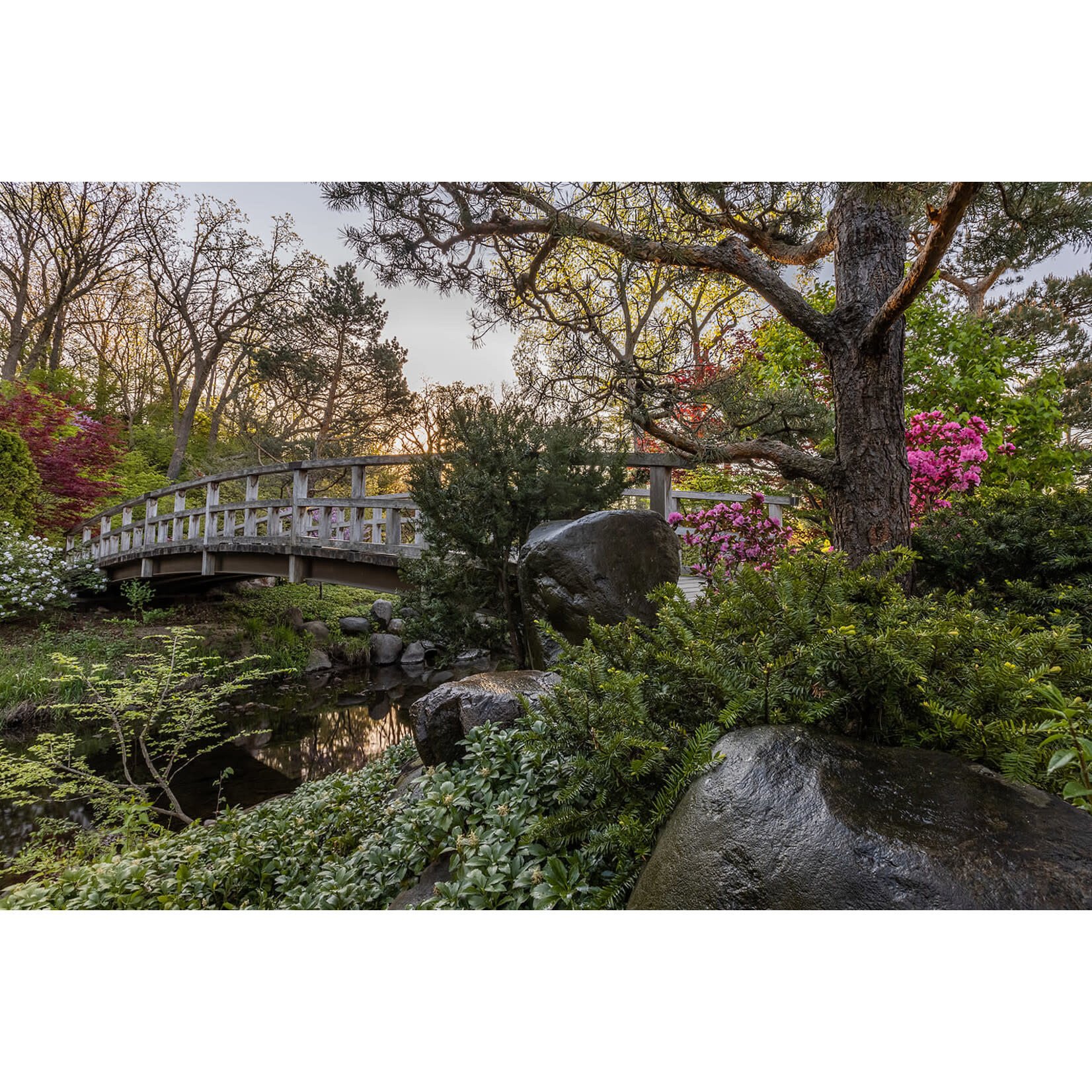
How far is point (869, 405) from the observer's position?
2926mm

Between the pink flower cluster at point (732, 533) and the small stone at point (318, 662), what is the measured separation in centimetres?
519

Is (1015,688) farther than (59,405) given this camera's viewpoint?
No

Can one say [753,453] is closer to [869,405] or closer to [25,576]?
[869,405]

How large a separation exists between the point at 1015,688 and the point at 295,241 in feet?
31.4

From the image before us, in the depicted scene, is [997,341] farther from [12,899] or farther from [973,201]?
[12,899]

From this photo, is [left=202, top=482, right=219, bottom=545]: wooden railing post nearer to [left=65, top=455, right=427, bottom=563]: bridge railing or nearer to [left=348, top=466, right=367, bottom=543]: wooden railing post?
[left=65, top=455, right=427, bottom=563]: bridge railing

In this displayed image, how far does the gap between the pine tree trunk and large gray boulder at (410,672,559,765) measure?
6.47ft

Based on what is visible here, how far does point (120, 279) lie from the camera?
8.73m

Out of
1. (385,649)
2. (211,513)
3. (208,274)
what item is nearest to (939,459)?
(385,649)

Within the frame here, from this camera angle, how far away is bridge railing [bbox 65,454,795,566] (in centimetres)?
445

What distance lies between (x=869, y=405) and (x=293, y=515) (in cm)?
520

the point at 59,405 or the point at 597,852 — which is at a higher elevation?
the point at 59,405

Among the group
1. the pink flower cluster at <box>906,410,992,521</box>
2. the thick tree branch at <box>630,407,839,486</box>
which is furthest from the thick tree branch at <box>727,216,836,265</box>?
the pink flower cluster at <box>906,410,992,521</box>
